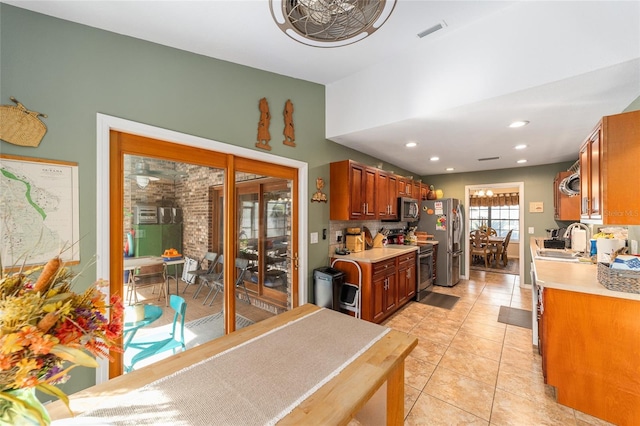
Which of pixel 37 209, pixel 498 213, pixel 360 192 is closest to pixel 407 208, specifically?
pixel 360 192

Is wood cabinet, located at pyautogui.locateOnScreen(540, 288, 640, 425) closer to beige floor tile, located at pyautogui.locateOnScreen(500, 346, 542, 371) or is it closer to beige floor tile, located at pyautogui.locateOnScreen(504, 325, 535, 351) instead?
beige floor tile, located at pyautogui.locateOnScreen(500, 346, 542, 371)

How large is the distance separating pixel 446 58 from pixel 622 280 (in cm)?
220

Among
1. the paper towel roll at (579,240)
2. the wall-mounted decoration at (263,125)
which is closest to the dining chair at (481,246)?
the paper towel roll at (579,240)

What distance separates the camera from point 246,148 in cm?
254

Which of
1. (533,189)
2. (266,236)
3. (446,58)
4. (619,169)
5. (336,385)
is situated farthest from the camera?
(533,189)

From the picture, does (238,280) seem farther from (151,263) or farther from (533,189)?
(533,189)

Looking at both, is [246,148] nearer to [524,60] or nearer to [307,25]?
[307,25]

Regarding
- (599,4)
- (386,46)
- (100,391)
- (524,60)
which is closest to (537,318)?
(524,60)

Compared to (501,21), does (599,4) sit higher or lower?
lower

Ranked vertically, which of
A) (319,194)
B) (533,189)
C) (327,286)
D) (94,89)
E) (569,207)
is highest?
(94,89)

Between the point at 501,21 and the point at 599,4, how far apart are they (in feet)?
1.83

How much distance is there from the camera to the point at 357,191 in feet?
11.3

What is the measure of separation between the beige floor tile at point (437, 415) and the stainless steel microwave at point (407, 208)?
9.47 ft

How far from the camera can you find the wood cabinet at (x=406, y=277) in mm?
3801
